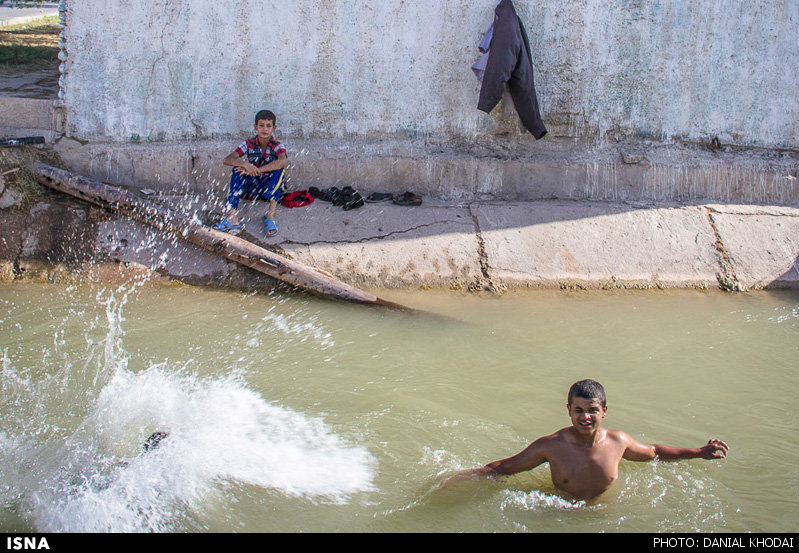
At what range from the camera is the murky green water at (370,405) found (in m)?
3.51

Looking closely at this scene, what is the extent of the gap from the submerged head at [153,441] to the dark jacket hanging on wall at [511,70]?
384 cm

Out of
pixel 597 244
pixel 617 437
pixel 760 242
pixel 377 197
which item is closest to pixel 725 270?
pixel 760 242

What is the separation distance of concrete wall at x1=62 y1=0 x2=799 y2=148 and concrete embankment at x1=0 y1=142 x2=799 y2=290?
2.37ft

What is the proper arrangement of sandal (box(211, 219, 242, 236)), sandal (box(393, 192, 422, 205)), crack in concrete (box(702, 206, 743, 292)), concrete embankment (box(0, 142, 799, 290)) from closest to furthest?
concrete embankment (box(0, 142, 799, 290)), sandal (box(211, 219, 242, 236)), crack in concrete (box(702, 206, 743, 292)), sandal (box(393, 192, 422, 205))

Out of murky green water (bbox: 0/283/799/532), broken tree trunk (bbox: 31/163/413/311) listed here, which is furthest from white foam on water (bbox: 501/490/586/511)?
broken tree trunk (bbox: 31/163/413/311)

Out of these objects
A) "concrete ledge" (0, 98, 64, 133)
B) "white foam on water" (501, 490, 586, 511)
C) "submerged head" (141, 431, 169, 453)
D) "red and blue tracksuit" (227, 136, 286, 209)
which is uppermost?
"concrete ledge" (0, 98, 64, 133)

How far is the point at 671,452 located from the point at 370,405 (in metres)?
1.66

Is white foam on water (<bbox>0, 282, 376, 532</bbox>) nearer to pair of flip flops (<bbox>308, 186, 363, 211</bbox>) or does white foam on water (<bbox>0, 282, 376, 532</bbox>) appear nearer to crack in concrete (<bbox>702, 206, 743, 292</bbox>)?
pair of flip flops (<bbox>308, 186, 363, 211</bbox>)

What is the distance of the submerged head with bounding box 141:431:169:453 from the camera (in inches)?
150

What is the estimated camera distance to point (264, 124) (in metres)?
6.06

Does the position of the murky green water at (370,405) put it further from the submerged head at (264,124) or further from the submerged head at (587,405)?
the submerged head at (264,124)

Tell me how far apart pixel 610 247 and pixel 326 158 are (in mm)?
2588

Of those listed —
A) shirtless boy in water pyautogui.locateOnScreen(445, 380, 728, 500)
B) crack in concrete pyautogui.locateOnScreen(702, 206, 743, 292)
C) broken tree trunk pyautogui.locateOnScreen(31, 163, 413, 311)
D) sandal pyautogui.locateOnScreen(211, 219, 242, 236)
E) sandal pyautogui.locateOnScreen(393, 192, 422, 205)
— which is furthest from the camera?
sandal pyautogui.locateOnScreen(393, 192, 422, 205)

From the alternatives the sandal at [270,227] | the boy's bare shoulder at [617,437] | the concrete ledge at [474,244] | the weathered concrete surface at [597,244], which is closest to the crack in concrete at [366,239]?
the concrete ledge at [474,244]
